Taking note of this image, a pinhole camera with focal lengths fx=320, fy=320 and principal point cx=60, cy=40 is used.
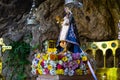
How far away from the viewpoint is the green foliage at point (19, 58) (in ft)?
25.9

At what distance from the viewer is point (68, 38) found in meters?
4.29

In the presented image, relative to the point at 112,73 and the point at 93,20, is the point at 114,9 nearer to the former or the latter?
the point at 93,20

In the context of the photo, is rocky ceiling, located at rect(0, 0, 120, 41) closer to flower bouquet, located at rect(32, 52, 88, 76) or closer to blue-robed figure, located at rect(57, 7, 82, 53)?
blue-robed figure, located at rect(57, 7, 82, 53)

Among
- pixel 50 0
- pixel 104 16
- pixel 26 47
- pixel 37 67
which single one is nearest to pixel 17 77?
pixel 26 47

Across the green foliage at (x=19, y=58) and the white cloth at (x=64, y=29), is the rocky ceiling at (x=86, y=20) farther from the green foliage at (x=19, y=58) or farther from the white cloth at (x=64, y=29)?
the white cloth at (x=64, y=29)

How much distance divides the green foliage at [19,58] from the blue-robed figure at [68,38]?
3593 millimetres

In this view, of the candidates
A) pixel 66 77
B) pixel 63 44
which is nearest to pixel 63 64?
pixel 66 77

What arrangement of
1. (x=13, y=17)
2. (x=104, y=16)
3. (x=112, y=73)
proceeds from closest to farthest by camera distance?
(x=112, y=73) < (x=104, y=16) < (x=13, y=17)

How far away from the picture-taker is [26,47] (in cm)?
795

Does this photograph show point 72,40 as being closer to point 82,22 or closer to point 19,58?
point 82,22

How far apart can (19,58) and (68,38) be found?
4.00 metres

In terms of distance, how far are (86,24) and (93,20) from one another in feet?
0.63

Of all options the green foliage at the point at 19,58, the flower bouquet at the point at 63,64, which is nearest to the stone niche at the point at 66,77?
the flower bouquet at the point at 63,64

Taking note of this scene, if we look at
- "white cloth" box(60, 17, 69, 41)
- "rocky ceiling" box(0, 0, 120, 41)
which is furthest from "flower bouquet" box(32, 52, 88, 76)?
"rocky ceiling" box(0, 0, 120, 41)
